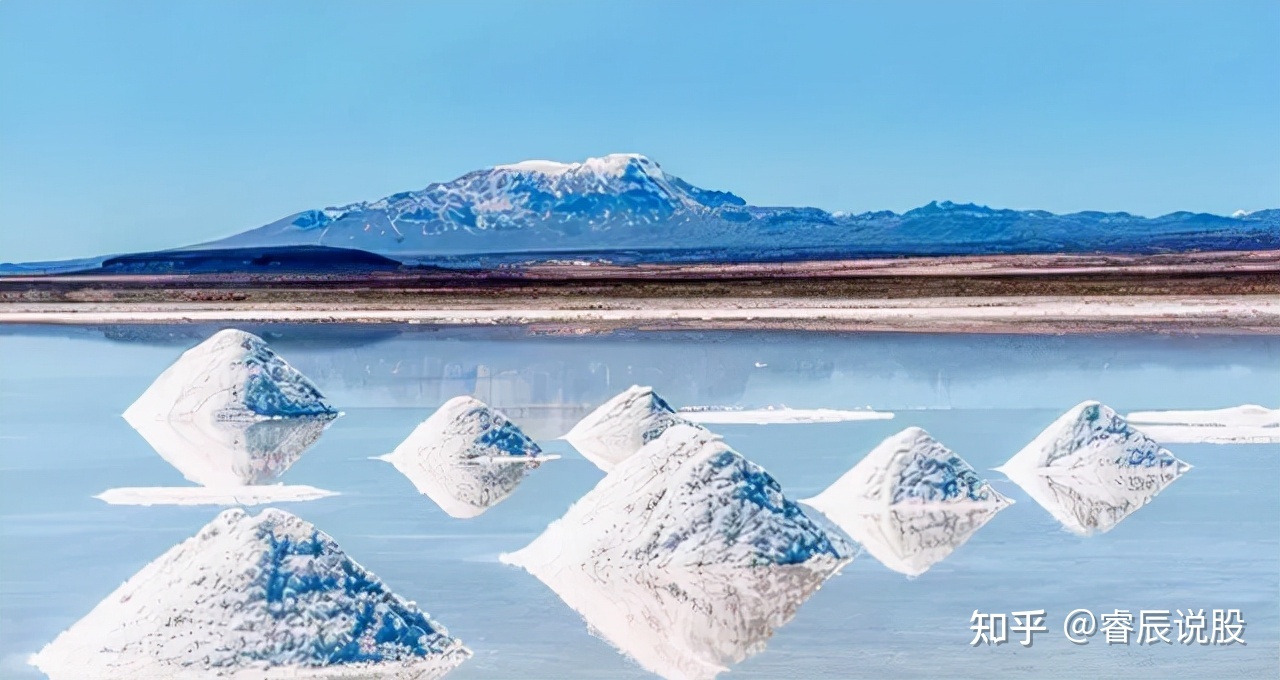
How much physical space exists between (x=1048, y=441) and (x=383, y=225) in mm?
99353

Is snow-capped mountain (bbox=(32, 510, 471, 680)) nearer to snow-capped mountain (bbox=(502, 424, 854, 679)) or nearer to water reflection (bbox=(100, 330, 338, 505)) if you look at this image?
snow-capped mountain (bbox=(502, 424, 854, 679))

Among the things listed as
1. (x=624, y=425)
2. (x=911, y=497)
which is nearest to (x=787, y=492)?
(x=911, y=497)

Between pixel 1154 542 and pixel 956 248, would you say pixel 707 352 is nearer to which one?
pixel 1154 542

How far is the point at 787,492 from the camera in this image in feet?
23.7

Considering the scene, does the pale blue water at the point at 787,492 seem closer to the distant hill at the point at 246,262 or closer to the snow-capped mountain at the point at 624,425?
the snow-capped mountain at the point at 624,425

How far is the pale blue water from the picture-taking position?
15.4ft

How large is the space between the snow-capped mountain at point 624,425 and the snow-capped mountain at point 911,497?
187 cm

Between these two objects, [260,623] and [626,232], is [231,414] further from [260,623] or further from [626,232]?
[626,232]

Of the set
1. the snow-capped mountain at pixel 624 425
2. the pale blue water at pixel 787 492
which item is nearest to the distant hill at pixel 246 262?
the pale blue water at pixel 787 492

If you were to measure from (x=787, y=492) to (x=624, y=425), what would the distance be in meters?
2.19

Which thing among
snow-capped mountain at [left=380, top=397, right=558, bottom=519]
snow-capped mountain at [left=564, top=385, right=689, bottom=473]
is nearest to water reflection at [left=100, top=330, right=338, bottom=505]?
snow-capped mountain at [left=380, top=397, right=558, bottom=519]

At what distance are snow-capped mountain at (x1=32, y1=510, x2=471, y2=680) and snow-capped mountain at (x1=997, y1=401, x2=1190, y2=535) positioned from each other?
141 inches

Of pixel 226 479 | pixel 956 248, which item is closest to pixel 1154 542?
pixel 226 479

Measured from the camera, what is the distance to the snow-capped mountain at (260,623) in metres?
4.57
